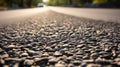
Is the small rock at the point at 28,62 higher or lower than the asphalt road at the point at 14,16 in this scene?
higher

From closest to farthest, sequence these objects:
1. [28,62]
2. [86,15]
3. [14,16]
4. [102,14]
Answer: [28,62], [86,15], [102,14], [14,16]

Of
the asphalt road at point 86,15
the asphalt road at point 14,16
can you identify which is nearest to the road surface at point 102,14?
the asphalt road at point 86,15

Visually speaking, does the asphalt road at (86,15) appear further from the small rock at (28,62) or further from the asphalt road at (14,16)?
the small rock at (28,62)

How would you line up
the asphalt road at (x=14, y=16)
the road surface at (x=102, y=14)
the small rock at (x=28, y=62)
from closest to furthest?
the small rock at (x=28, y=62), the road surface at (x=102, y=14), the asphalt road at (x=14, y=16)

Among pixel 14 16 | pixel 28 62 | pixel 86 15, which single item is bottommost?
pixel 14 16

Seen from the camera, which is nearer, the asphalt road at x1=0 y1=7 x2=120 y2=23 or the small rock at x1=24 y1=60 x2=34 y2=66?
the small rock at x1=24 y1=60 x2=34 y2=66

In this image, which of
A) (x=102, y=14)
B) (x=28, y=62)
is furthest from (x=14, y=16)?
(x=28, y=62)

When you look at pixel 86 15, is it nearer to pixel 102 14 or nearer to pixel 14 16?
pixel 102 14

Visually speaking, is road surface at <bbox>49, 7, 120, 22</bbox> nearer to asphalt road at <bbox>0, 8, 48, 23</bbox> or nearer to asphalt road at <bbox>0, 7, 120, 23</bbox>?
asphalt road at <bbox>0, 7, 120, 23</bbox>

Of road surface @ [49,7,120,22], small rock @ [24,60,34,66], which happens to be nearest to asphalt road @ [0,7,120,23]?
road surface @ [49,7,120,22]

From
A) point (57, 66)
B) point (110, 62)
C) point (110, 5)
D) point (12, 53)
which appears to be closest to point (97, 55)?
point (110, 62)

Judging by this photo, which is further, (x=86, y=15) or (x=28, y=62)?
(x=86, y=15)

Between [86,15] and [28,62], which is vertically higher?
[28,62]

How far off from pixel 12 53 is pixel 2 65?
18.8 inches
